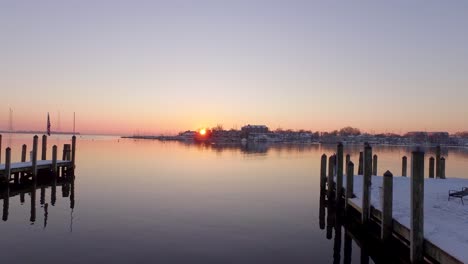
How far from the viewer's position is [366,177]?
55.9 feet

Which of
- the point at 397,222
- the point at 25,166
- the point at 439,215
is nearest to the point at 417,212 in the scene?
the point at 397,222

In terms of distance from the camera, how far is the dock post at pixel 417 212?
11.8m

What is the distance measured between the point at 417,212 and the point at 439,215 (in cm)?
374

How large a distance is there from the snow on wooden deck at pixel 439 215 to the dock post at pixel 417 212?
323 mm

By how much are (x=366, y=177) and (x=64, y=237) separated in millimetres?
13156

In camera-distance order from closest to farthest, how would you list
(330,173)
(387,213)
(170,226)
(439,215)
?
(387,213) < (439,215) < (170,226) < (330,173)

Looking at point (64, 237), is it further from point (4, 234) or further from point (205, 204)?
point (205, 204)

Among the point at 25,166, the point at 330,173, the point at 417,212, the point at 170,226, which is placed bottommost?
the point at 170,226

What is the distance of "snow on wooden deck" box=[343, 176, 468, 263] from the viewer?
438 inches

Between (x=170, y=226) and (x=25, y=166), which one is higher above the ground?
(x=25, y=166)

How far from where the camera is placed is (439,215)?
1499cm

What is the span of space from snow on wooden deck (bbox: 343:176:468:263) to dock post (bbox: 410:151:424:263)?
1.06 ft

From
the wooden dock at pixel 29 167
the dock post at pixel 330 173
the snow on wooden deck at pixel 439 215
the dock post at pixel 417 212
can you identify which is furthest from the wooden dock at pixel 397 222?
the wooden dock at pixel 29 167

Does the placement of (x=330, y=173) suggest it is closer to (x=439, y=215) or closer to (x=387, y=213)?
(x=439, y=215)
